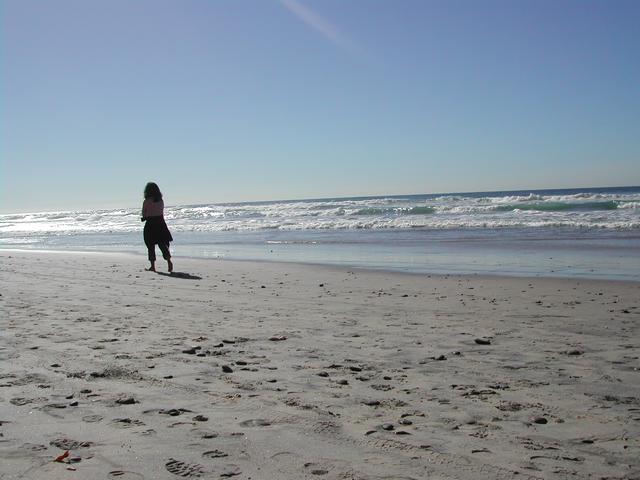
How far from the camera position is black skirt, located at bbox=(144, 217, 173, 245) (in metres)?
Answer: 12.1

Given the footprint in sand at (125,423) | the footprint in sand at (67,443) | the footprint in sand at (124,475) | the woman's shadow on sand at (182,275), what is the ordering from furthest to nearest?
1. the woman's shadow on sand at (182,275)
2. the footprint in sand at (125,423)
3. the footprint in sand at (67,443)
4. the footprint in sand at (124,475)

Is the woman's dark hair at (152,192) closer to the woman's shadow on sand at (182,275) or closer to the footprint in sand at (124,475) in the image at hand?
the woman's shadow on sand at (182,275)

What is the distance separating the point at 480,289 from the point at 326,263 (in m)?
4.93

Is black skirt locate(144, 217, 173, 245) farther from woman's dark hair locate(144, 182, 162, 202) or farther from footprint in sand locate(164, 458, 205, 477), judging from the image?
footprint in sand locate(164, 458, 205, 477)

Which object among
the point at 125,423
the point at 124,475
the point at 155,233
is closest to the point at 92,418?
the point at 125,423

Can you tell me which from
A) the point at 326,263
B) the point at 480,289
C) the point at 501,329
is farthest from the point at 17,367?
the point at 326,263

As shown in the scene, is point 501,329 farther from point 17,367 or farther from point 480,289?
point 17,367

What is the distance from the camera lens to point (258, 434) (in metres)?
2.78

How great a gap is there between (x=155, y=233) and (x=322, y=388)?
9.25 meters

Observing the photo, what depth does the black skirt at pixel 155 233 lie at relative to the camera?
12.1 m

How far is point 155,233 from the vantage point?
12102mm

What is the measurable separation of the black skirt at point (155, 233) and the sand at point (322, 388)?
4947mm

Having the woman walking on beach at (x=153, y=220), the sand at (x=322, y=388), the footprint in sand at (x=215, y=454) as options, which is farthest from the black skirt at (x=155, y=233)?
the footprint in sand at (x=215, y=454)

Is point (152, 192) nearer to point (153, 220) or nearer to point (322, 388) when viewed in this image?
point (153, 220)
